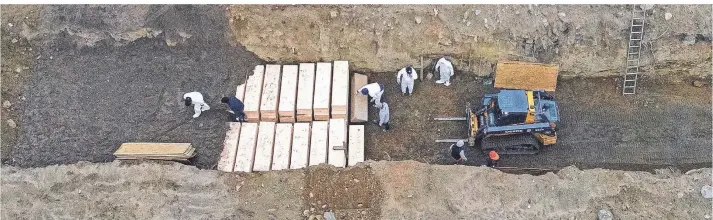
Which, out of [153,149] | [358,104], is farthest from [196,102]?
[358,104]

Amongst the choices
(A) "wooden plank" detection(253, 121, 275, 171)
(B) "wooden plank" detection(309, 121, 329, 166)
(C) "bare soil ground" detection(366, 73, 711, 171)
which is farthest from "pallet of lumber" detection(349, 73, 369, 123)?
(A) "wooden plank" detection(253, 121, 275, 171)

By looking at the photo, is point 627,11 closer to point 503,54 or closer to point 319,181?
point 503,54

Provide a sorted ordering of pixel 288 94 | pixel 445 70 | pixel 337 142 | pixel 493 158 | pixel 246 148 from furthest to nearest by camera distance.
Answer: pixel 445 70 < pixel 288 94 < pixel 337 142 < pixel 246 148 < pixel 493 158

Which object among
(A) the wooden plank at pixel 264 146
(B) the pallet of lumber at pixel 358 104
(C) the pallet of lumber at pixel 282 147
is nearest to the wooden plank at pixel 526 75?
(B) the pallet of lumber at pixel 358 104

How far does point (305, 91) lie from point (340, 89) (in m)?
0.70

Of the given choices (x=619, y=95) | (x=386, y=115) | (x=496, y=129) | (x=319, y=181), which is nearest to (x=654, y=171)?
(x=619, y=95)

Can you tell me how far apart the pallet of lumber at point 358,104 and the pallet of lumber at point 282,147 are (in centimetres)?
128

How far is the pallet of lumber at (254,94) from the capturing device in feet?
38.6

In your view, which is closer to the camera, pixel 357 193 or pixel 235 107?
pixel 357 193

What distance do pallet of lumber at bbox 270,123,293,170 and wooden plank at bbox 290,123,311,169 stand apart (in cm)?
9

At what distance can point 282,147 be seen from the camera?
36.8 feet

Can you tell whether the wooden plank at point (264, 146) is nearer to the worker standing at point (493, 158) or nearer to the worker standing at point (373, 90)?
the worker standing at point (373, 90)

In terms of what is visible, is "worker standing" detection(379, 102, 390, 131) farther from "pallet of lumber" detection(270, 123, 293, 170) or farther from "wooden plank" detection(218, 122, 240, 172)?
"wooden plank" detection(218, 122, 240, 172)

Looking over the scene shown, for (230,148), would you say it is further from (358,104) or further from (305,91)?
(358,104)
